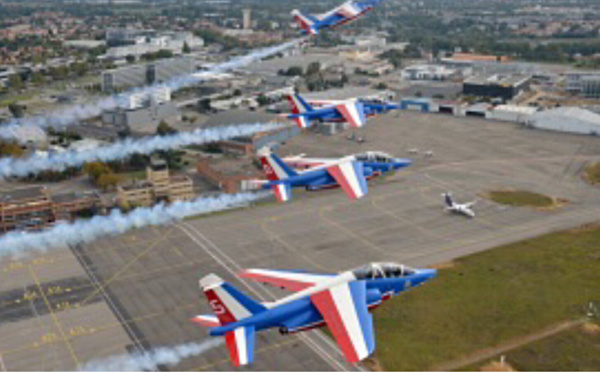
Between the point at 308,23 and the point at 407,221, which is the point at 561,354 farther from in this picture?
the point at 308,23

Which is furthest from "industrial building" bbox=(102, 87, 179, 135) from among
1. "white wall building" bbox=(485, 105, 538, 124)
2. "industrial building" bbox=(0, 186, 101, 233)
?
"white wall building" bbox=(485, 105, 538, 124)

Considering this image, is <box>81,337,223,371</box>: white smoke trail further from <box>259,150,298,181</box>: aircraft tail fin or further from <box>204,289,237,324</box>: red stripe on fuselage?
<box>259,150,298,181</box>: aircraft tail fin

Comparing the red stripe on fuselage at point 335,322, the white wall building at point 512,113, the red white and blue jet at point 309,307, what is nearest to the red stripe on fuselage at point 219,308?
the red white and blue jet at point 309,307

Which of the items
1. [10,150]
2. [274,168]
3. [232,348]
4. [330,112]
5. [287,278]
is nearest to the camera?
[232,348]

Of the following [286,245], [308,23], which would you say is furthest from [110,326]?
[308,23]

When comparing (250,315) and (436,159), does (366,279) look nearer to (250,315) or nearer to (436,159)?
(250,315)

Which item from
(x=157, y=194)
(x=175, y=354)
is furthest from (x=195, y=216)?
(x=175, y=354)
